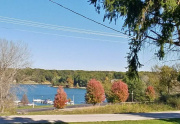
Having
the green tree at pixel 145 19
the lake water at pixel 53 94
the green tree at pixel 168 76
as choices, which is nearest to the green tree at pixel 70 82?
the lake water at pixel 53 94

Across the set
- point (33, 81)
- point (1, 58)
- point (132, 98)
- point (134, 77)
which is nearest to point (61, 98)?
point (33, 81)

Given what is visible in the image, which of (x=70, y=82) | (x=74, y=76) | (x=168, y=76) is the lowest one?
(x=70, y=82)

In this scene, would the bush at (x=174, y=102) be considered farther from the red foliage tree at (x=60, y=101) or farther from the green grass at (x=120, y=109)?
the red foliage tree at (x=60, y=101)

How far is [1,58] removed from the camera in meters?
25.2

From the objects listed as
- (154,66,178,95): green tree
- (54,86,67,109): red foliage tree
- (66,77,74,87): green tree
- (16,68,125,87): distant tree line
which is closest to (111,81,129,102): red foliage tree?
(54,86,67,109): red foliage tree

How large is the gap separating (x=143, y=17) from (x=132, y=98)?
42.0 metres

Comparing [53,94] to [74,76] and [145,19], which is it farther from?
[145,19]

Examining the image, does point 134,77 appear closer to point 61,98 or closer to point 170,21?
point 170,21

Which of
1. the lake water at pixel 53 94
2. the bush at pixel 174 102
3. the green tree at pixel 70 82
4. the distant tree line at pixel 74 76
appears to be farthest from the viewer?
the lake water at pixel 53 94

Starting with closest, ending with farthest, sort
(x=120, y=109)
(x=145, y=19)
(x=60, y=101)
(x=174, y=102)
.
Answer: (x=145, y=19)
(x=120, y=109)
(x=174, y=102)
(x=60, y=101)

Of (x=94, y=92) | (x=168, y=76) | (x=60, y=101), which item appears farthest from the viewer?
(x=94, y=92)

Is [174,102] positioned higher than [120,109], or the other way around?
[174,102]

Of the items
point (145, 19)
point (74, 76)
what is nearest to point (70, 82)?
point (74, 76)

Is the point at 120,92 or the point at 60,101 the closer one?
the point at 60,101
